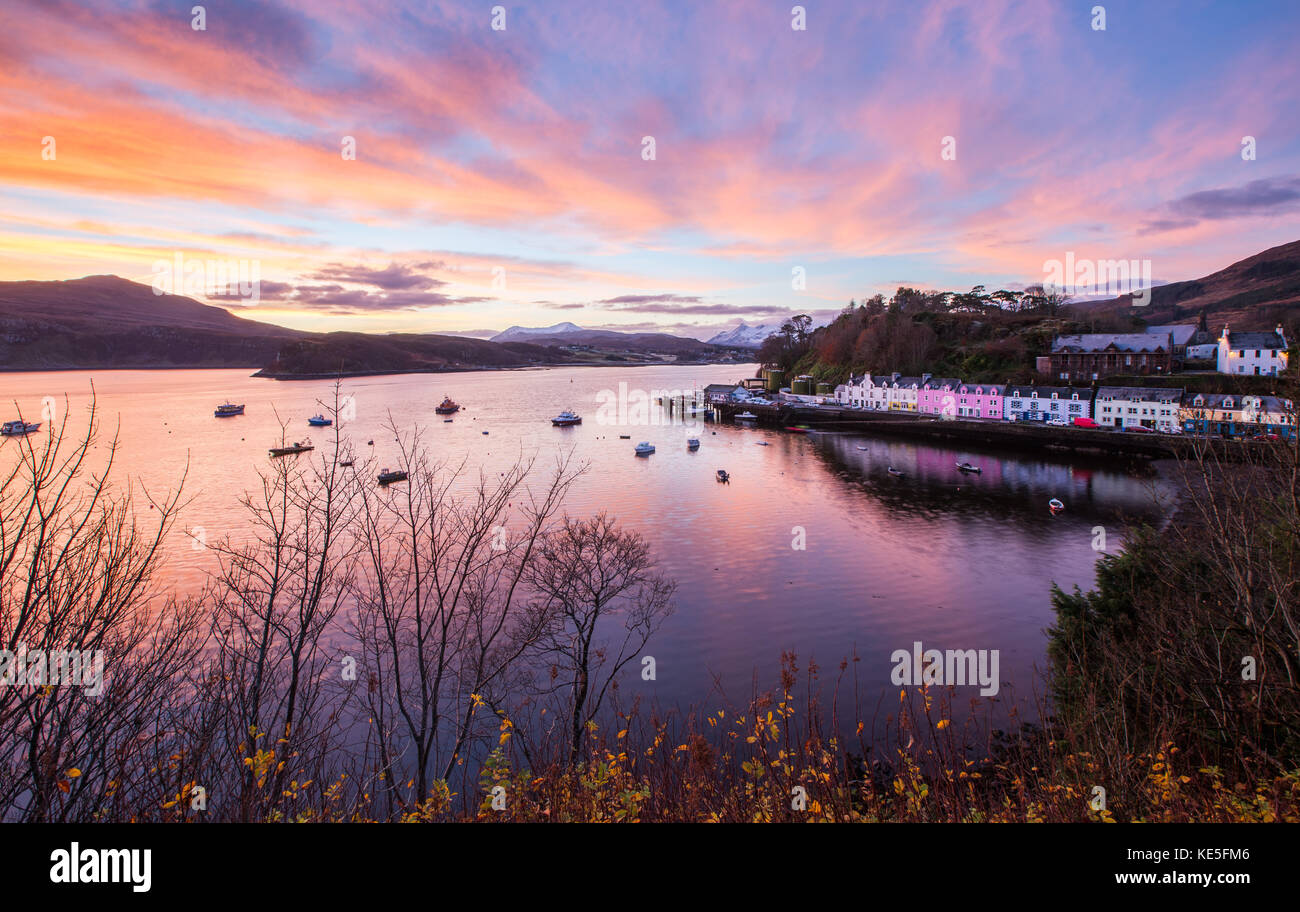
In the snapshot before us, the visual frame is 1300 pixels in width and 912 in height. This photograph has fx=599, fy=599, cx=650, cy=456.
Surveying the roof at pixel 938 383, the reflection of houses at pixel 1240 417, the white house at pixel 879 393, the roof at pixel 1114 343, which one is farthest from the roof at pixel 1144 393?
the white house at pixel 879 393

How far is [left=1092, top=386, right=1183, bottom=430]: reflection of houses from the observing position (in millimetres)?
42531

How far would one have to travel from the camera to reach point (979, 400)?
175ft

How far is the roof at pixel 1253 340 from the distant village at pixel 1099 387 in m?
0.06

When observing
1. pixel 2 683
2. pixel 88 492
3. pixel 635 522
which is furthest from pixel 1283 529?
pixel 88 492

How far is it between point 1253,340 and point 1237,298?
333 feet

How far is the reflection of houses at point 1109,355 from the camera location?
2035 inches

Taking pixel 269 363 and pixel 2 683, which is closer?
pixel 2 683

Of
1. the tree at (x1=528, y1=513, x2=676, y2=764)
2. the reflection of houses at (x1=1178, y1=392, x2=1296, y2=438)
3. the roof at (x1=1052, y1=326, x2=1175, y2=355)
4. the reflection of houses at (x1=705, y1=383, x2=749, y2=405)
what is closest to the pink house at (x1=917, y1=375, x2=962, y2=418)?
the roof at (x1=1052, y1=326, x2=1175, y2=355)

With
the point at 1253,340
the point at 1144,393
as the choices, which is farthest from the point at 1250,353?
the point at 1144,393
